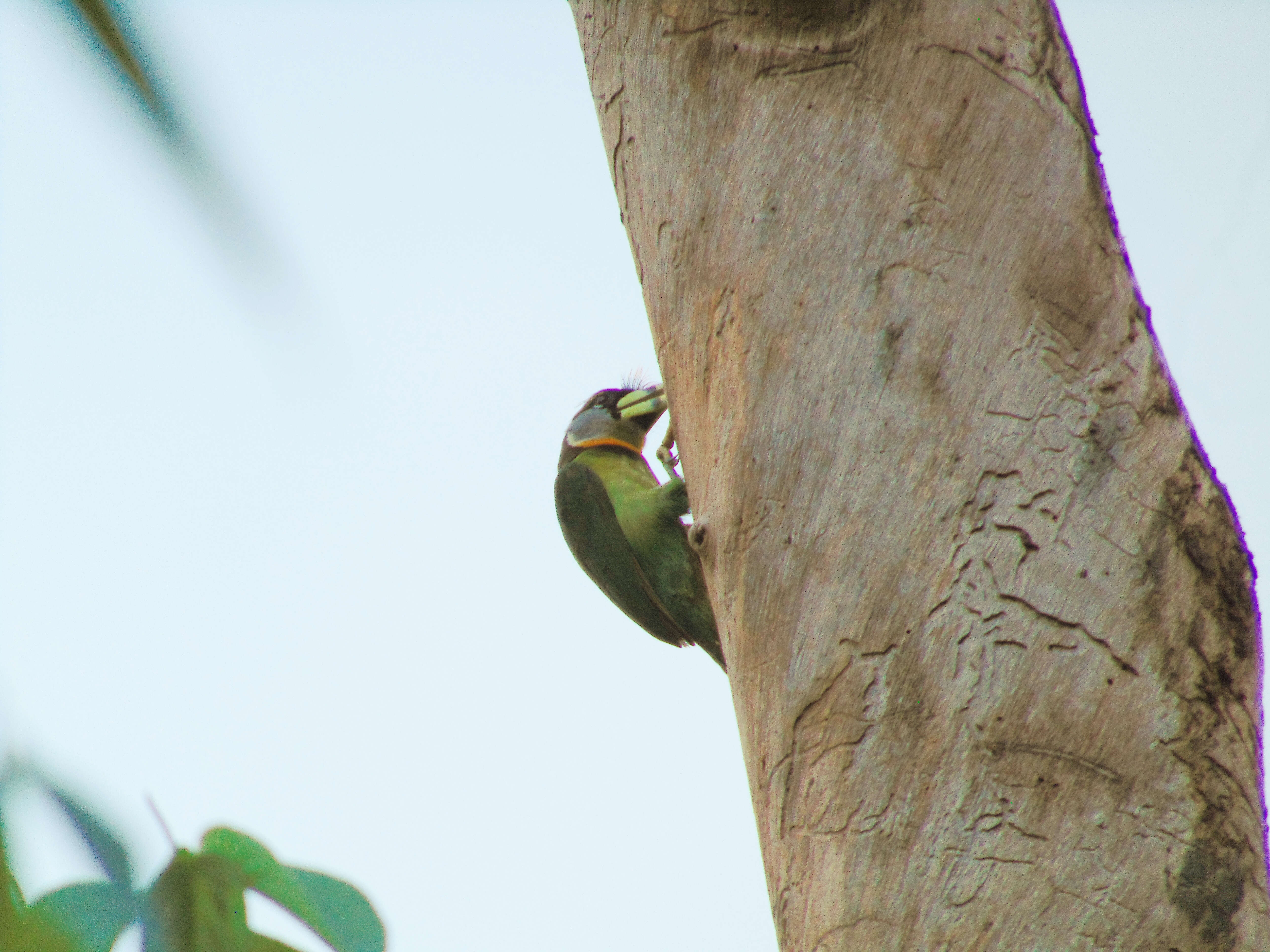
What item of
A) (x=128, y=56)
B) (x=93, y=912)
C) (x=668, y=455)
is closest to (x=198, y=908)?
(x=93, y=912)

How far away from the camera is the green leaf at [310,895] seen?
89 cm

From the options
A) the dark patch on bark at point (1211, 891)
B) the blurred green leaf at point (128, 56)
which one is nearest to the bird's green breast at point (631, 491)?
the dark patch on bark at point (1211, 891)

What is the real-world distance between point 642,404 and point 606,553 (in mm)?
773

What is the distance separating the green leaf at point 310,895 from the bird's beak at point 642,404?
255cm

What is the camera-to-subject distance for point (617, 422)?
11.3 feet

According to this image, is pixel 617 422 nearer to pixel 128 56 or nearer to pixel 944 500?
pixel 944 500

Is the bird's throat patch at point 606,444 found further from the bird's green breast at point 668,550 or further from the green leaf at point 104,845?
the green leaf at point 104,845

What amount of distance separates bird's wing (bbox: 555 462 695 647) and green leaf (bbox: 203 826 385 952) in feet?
6.11

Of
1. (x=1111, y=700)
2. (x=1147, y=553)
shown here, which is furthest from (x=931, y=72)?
(x=1111, y=700)

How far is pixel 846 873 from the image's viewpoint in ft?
3.85

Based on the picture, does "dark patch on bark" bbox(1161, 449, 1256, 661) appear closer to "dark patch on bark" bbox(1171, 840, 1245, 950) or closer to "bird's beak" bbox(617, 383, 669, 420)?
"dark patch on bark" bbox(1171, 840, 1245, 950)

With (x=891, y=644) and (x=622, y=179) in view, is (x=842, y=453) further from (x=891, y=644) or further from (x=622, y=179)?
(x=622, y=179)

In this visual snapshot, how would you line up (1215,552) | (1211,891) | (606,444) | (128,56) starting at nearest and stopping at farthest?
(128,56), (1211,891), (1215,552), (606,444)

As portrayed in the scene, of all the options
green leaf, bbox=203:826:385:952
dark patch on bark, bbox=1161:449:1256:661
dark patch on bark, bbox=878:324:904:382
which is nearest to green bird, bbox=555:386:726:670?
dark patch on bark, bbox=878:324:904:382
